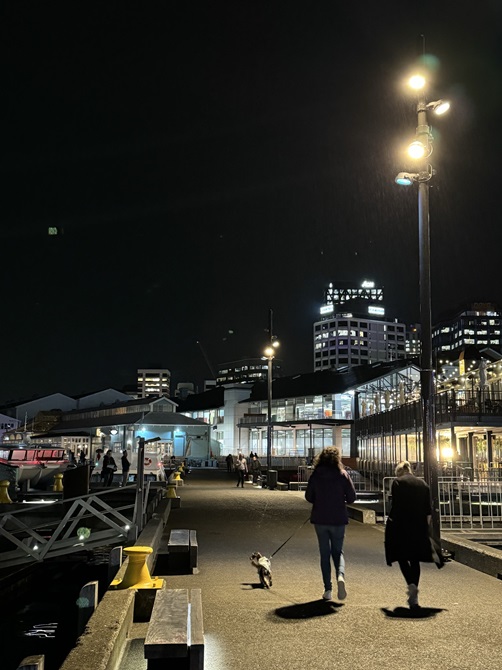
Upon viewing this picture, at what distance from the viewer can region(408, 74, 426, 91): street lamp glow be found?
40.1 ft

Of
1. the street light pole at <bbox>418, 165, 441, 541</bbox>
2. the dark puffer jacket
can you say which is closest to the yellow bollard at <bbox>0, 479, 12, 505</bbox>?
the street light pole at <bbox>418, 165, 441, 541</bbox>

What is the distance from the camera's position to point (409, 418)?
108 feet

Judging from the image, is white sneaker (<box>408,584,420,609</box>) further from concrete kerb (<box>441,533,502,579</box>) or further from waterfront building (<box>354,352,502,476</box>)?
waterfront building (<box>354,352,502,476</box>)

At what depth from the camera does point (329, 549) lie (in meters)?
7.98

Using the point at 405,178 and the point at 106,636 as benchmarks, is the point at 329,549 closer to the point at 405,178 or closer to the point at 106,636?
the point at 106,636

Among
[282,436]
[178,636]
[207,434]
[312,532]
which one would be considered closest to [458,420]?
[312,532]

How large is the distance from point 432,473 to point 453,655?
602 cm

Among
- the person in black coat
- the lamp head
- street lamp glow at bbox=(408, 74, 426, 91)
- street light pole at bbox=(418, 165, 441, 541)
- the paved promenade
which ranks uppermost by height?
street lamp glow at bbox=(408, 74, 426, 91)

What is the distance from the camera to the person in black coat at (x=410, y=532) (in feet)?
24.7

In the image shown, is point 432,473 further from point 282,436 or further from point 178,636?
point 282,436

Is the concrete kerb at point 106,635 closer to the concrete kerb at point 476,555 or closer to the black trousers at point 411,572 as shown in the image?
the black trousers at point 411,572

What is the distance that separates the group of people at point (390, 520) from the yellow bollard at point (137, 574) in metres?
1.95

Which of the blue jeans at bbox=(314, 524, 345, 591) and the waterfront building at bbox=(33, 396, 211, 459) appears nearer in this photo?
the blue jeans at bbox=(314, 524, 345, 591)

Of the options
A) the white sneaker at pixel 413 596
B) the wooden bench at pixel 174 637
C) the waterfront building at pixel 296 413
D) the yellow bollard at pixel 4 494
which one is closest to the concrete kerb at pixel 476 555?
the white sneaker at pixel 413 596
